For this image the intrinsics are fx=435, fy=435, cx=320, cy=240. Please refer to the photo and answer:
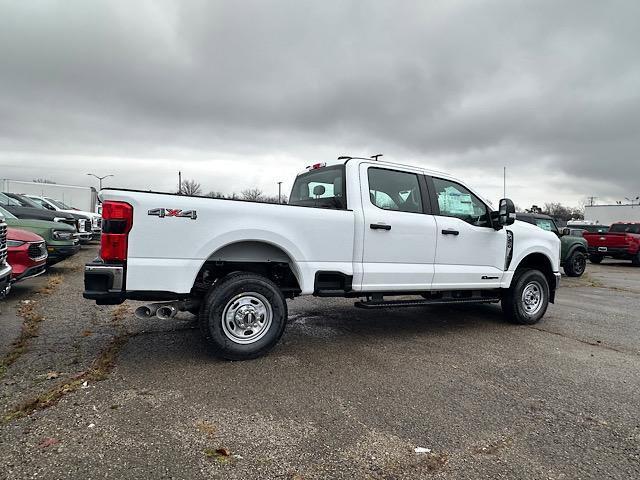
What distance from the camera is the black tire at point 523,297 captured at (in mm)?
6082

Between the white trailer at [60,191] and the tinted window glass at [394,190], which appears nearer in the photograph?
the tinted window glass at [394,190]

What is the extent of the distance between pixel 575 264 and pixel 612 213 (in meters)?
34.6

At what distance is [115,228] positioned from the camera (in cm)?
362

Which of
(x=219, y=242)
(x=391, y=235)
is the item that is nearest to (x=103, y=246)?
(x=219, y=242)

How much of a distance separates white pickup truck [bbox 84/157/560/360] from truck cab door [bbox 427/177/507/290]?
16mm

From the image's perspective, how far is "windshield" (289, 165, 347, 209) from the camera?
4863 mm

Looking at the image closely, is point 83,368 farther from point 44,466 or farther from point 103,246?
point 44,466

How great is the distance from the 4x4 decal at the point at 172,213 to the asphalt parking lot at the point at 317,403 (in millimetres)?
1371

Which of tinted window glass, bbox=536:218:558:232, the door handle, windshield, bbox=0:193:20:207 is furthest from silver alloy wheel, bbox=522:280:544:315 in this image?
windshield, bbox=0:193:20:207

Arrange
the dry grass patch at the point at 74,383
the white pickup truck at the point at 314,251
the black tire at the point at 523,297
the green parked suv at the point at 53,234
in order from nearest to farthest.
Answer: the dry grass patch at the point at 74,383, the white pickup truck at the point at 314,251, the black tire at the point at 523,297, the green parked suv at the point at 53,234

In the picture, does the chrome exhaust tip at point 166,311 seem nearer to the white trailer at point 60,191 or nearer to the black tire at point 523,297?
the black tire at point 523,297

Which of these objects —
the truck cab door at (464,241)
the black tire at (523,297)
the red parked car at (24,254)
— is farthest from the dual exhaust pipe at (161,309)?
the black tire at (523,297)

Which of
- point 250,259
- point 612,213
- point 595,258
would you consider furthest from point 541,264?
point 612,213

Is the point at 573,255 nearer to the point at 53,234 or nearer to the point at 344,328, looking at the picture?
the point at 344,328
